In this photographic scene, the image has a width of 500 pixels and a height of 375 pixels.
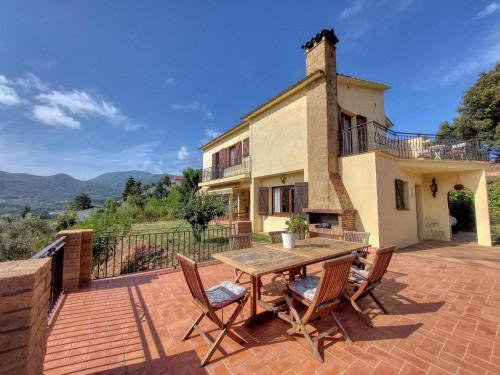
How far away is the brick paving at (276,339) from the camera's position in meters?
2.30

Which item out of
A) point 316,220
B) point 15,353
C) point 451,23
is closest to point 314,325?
point 15,353

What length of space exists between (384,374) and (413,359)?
52 cm

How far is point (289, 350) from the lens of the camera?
2.54m

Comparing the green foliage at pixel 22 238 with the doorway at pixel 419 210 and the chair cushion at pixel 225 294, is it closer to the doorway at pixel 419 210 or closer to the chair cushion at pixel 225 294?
the chair cushion at pixel 225 294

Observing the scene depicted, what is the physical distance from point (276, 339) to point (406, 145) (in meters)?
10.7

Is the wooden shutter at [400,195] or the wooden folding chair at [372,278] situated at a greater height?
the wooden shutter at [400,195]

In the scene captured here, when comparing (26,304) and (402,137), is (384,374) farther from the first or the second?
(402,137)

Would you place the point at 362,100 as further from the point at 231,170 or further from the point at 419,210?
the point at 231,170

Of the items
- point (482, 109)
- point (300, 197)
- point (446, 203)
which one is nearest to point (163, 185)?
point (300, 197)

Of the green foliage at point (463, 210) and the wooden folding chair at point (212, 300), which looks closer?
the wooden folding chair at point (212, 300)

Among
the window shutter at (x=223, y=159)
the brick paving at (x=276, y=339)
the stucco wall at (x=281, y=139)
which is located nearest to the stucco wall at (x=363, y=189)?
the stucco wall at (x=281, y=139)

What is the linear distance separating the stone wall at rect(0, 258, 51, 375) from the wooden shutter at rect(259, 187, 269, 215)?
1168cm

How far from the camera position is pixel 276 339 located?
2764 mm

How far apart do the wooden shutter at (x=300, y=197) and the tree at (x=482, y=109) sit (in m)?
21.1
